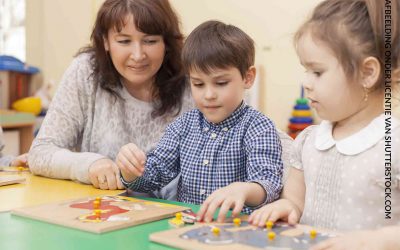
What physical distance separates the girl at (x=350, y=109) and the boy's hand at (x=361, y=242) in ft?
→ 0.56

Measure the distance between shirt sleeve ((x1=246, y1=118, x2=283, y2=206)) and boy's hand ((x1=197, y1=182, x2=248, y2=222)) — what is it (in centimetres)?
10

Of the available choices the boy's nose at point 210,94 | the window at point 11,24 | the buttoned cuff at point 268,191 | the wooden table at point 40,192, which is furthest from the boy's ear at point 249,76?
the window at point 11,24

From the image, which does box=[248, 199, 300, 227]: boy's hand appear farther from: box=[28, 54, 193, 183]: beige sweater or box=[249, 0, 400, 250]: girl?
box=[28, 54, 193, 183]: beige sweater

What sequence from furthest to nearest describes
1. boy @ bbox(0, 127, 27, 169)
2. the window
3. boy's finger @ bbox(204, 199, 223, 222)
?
the window → boy @ bbox(0, 127, 27, 169) → boy's finger @ bbox(204, 199, 223, 222)

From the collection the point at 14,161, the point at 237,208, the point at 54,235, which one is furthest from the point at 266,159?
the point at 14,161

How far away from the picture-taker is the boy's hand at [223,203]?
35.4 inches

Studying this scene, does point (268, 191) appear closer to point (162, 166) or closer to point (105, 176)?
point (162, 166)

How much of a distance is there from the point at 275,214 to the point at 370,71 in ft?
0.91

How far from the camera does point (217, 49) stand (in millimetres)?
1162

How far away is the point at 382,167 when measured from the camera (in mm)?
854

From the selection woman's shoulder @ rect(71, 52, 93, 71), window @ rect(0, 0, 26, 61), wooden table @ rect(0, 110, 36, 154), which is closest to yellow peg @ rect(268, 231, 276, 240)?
woman's shoulder @ rect(71, 52, 93, 71)

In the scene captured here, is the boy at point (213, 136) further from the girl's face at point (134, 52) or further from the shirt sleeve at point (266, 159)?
A: the girl's face at point (134, 52)

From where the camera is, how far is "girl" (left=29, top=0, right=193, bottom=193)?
143 centimetres

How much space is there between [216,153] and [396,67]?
457mm
